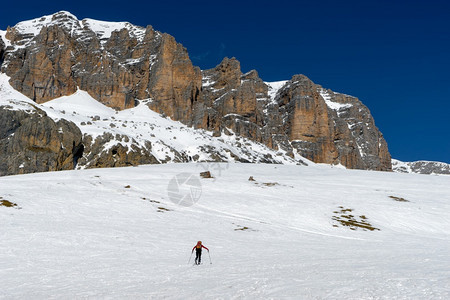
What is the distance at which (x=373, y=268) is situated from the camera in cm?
1287

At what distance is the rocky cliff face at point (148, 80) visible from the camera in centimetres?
12538

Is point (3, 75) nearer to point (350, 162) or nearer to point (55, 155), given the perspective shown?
point (55, 155)

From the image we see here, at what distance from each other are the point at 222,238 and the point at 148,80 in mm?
125115

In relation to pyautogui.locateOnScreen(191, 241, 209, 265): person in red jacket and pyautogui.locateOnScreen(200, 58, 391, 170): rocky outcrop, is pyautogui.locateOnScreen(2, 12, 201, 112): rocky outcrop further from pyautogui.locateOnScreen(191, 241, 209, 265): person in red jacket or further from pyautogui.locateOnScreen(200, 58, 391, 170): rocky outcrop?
pyautogui.locateOnScreen(191, 241, 209, 265): person in red jacket

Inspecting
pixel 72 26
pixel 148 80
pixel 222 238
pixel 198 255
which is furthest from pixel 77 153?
pixel 72 26

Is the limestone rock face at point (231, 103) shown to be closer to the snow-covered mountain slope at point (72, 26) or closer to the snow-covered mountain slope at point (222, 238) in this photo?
the snow-covered mountain slope at point (72, 26)

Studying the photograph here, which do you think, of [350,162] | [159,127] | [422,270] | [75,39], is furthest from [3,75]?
[350,162]

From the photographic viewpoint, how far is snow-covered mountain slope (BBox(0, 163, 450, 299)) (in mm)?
10750

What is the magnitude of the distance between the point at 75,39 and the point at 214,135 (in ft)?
230

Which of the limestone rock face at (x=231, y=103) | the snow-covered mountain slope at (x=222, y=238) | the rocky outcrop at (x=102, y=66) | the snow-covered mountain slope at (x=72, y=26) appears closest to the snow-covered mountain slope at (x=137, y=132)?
the rocky outcrop at (x=102, y=66)

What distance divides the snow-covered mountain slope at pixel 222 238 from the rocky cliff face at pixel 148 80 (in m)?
86.1

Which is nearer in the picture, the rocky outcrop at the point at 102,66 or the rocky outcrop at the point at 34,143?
the rocky outcrop at the point at 34,143

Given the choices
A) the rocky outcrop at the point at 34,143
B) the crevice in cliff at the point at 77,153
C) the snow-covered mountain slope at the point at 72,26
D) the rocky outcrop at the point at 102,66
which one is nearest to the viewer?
the rocky outcrop at the point at 34,143

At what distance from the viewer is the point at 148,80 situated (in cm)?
13988
